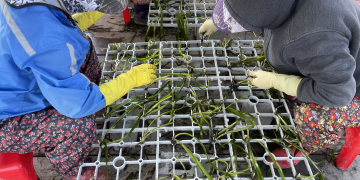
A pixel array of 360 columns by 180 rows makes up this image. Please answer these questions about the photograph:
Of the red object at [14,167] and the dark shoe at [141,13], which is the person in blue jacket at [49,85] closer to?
the red object at [14,167]

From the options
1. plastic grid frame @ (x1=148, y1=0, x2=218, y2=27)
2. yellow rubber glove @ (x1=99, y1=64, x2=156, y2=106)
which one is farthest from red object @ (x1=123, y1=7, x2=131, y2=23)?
yellow rubber glove @ (x1=99, y1=64, x2=156, y2=106)

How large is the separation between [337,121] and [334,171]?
→ 491mm

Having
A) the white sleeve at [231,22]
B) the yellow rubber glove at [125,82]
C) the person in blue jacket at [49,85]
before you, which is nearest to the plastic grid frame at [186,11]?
the yellow rubber glove at [125,82]

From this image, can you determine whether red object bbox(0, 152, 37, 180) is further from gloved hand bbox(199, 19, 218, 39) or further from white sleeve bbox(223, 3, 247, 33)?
gloved hand bbox(199, 19, 218, 39)

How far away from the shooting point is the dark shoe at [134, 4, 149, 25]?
2277mm

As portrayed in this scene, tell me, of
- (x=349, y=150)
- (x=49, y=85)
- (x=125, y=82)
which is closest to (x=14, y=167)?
(x=49, y=85)

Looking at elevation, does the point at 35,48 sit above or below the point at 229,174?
above

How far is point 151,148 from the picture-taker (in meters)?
1.47

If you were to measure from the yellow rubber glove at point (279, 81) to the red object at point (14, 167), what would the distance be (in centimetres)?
139

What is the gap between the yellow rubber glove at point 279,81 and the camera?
3.93 ft

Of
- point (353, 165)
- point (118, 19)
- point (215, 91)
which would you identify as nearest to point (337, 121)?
point (353, 165)

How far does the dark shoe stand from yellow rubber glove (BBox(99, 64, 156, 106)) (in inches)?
40.1

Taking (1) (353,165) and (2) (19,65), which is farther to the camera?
(1) (353,165)

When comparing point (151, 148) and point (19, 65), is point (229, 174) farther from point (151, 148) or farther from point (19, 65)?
point (19, 65)
